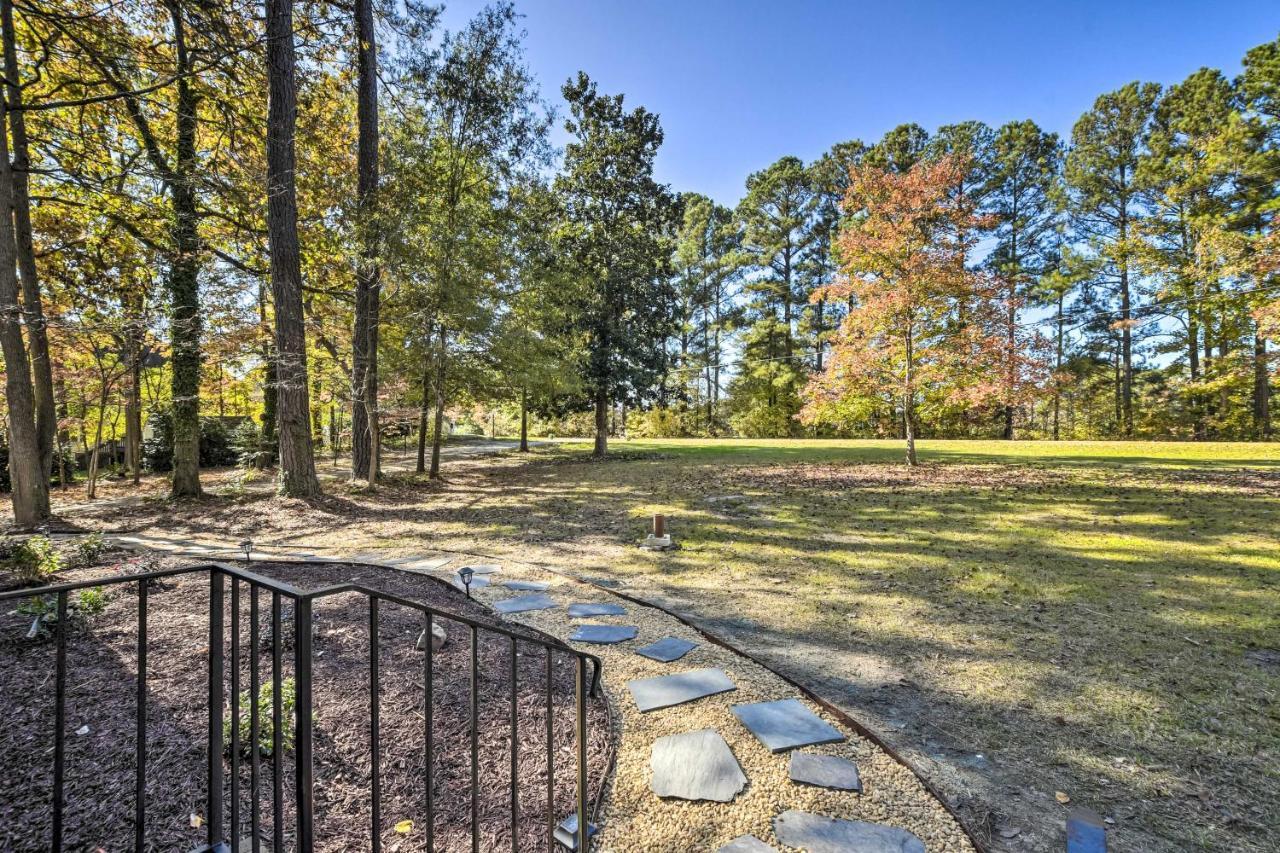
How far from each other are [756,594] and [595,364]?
33.9 feet

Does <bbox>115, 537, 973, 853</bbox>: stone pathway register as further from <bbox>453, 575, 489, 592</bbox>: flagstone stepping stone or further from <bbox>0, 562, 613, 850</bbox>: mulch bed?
<bbox>453, 575, 489, 592</bbox>: flagstone stepping stone

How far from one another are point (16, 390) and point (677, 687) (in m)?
7.86

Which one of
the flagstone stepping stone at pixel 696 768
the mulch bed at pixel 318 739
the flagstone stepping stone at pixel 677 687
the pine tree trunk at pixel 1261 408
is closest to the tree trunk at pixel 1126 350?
the pine tree trunk at pixel 1261 408

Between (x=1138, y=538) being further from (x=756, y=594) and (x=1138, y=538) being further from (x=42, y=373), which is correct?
(x=42, y=373)

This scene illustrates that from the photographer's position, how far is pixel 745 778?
79.1 inches

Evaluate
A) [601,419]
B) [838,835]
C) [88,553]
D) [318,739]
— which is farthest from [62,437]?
[838,835]

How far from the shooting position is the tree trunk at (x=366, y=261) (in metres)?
8.54

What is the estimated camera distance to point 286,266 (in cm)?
768

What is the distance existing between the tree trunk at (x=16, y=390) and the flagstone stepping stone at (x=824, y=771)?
7952mm

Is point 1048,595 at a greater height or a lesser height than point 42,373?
lesser

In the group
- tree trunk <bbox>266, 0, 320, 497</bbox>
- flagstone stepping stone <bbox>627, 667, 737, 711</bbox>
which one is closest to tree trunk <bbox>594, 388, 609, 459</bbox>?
tree trunk <bbox>266, 0, 320, 497</bbox>

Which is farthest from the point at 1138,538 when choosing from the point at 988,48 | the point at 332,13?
the point at 332,13

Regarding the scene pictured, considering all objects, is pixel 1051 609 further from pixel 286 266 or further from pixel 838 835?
pixel 286 266

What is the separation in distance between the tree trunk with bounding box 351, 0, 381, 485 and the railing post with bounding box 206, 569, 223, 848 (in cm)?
817
